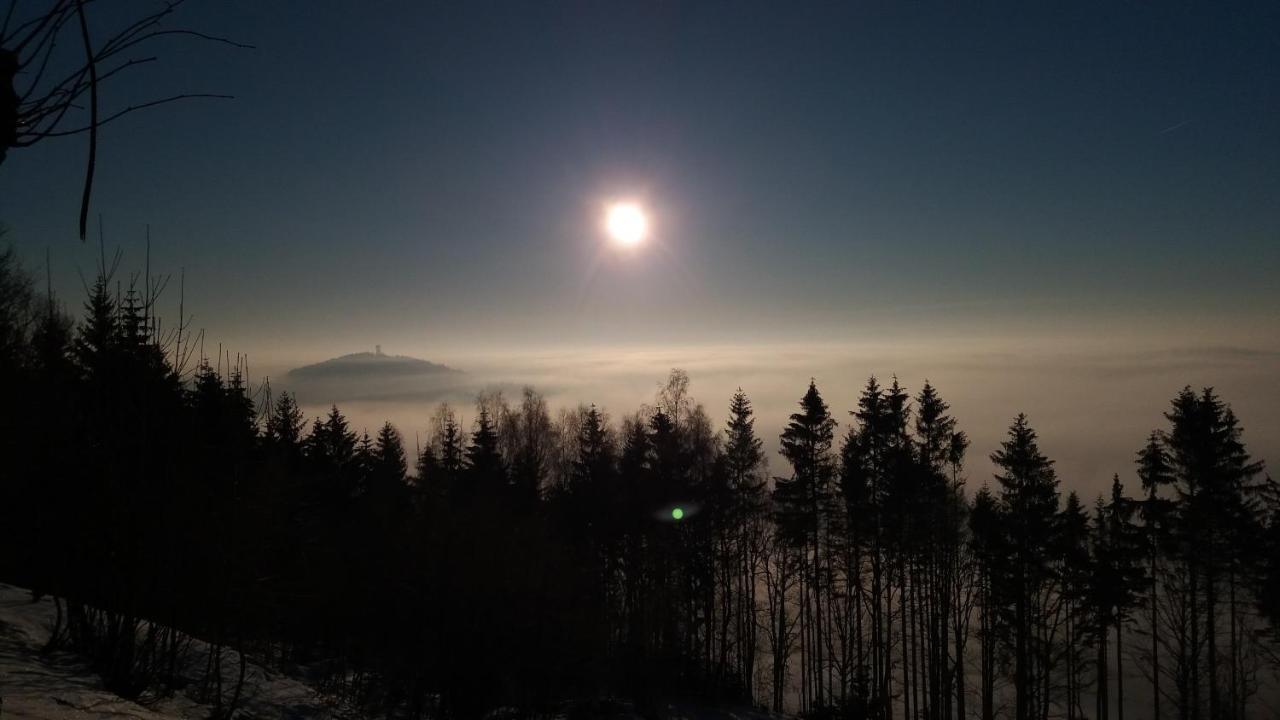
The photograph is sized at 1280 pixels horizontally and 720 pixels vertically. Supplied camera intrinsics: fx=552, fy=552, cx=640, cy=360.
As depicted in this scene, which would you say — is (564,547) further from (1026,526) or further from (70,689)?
(1026,526)

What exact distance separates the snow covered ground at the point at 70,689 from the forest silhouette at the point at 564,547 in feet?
1.17

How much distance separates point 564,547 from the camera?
19.4 metres

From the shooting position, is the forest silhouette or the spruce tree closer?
the forest silhouette

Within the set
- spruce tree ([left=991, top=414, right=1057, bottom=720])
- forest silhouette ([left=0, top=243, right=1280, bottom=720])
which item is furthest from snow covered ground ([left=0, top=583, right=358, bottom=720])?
spruce tree ([left=991, top=414, right=1057, bottom=720])

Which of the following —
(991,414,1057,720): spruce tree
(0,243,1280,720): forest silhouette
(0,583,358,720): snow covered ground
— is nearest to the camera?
(0,583,358,720): snow covered ground

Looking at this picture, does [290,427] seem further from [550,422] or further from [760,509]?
[550,422]

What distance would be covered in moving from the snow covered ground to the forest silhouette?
36 centimetres

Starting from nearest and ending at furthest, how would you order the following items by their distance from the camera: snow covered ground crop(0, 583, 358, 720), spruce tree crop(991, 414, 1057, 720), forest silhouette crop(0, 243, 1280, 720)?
snow covered ground crop(0, 583, 358, 720), forest silhouette crop(0, 243, 1280, 720), spruce tree crop(991, 414, 1057, 720)

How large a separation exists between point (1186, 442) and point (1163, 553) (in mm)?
4331

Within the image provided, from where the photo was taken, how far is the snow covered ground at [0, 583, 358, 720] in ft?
15.1

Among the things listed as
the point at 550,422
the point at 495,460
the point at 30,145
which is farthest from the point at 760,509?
the point at 550,422

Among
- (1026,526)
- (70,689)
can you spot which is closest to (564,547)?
(70,689)

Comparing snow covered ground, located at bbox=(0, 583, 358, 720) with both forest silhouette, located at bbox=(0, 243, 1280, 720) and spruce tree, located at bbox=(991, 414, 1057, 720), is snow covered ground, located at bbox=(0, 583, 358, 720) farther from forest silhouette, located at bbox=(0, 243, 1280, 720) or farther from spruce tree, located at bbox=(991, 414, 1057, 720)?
spruce tree, located at bbox=(991, 414, 1057, 720)

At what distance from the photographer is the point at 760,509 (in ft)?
87.2
